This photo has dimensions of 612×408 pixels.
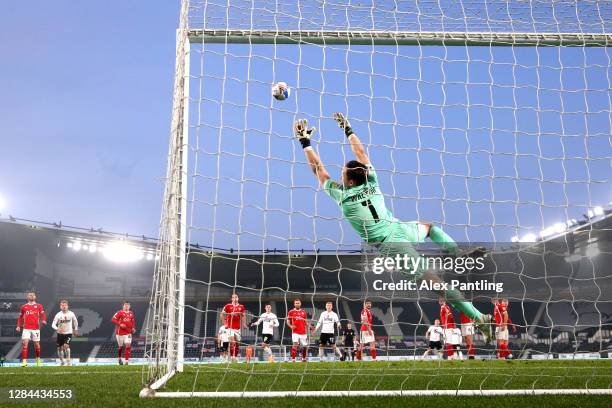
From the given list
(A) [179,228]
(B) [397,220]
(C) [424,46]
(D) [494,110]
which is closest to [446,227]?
(B) [397,220]

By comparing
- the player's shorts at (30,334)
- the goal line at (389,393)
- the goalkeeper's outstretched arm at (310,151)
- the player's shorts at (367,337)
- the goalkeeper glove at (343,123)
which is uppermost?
the goalkeeper glove at (343,123)

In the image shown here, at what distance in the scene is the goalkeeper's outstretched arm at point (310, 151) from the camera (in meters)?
5.93

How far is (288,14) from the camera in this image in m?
6.54

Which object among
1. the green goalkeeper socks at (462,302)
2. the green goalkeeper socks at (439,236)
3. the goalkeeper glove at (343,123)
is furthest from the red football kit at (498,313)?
the goalkeeper glove at (343,123)

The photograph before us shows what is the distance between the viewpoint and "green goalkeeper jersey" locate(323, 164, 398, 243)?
584 centimetres

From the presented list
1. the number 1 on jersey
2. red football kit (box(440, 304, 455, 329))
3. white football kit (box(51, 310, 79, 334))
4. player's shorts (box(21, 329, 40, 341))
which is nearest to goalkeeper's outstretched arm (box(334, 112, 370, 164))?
the number 1 on jersey

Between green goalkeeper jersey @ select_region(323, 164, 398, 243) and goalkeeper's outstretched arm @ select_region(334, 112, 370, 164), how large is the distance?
7.8 inches

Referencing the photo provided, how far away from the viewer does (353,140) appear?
6.06 meters

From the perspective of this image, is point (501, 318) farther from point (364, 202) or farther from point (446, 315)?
point (364, 202)

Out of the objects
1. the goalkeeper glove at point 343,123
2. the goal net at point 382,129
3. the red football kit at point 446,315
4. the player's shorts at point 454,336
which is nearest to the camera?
the goal net at point 382,129

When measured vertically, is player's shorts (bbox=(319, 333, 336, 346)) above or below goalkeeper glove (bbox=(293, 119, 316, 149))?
below

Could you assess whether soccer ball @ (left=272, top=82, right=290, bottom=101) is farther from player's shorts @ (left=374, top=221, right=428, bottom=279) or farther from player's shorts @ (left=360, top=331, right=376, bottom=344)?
player's shorts @ (left=360, top=331, right=376, bottom=344)

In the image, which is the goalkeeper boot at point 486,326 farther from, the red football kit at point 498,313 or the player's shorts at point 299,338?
the player's shorts at point 299,338

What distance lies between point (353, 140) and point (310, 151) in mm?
472
